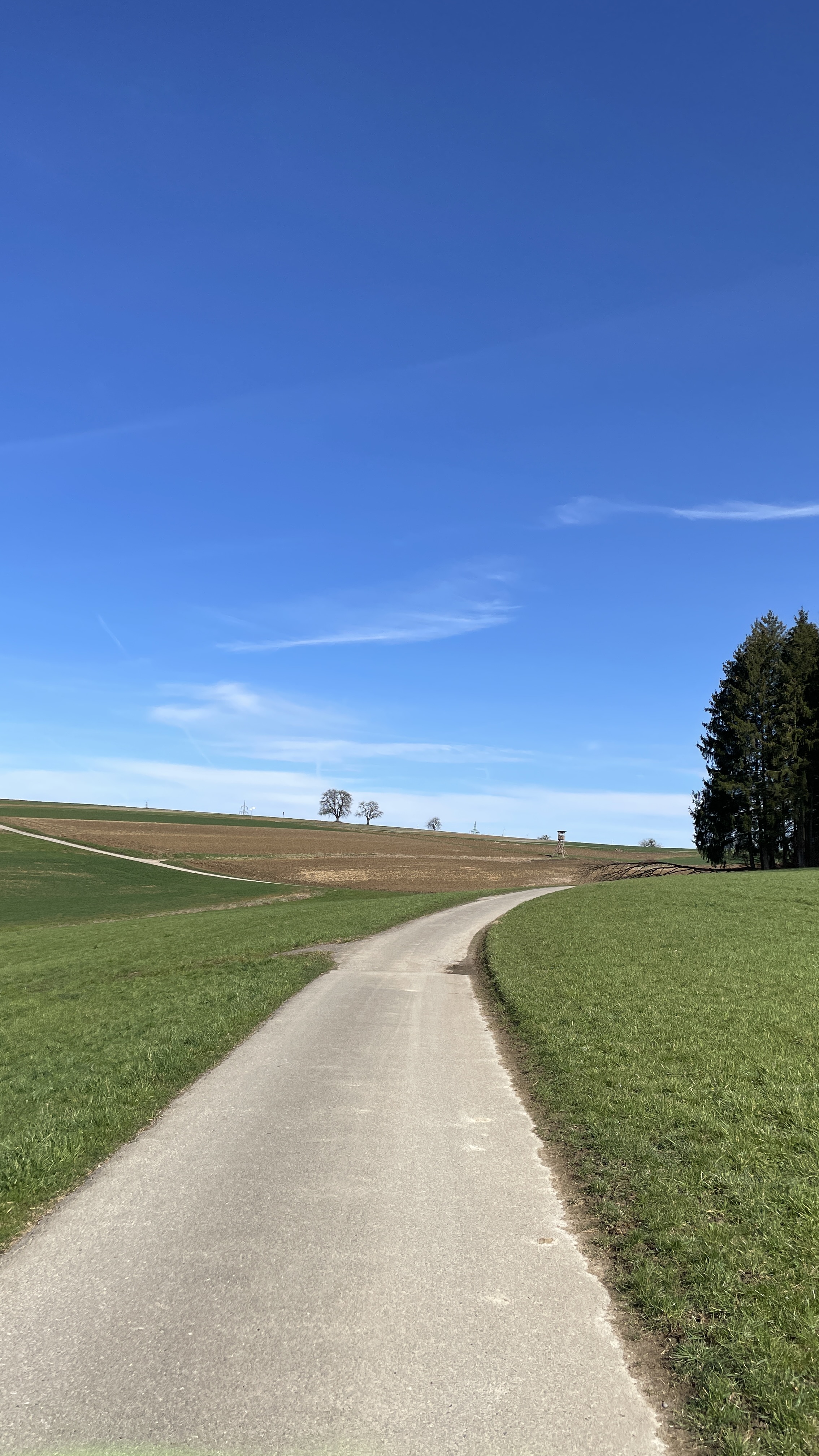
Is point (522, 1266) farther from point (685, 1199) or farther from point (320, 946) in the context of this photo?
point (320, 946)

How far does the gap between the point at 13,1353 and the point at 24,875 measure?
217ft

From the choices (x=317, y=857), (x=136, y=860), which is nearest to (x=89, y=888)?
(x=136, y=860)

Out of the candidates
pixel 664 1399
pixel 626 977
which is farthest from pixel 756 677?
pixel 664 1399

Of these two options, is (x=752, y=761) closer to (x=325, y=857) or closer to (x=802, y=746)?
(x=802, y=746)

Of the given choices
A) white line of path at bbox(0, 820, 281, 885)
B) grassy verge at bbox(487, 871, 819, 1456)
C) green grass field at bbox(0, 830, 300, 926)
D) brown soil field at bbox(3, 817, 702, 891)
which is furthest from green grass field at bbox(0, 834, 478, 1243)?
brown soil field at bbox(3, 817, 702, 891)

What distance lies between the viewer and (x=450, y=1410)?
4598 mm

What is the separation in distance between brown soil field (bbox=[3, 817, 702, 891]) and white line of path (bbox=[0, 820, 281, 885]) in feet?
2.75

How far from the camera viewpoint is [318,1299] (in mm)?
5832

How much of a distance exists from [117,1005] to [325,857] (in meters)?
72.4

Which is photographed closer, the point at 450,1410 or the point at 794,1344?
the point at 450,1410

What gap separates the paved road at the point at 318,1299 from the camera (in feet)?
14.9

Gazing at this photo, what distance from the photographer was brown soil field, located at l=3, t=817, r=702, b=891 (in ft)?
250

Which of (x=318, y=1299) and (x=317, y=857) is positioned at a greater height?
(x=318, y=1299)

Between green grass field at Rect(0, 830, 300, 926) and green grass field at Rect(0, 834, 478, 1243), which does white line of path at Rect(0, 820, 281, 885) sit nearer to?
green grass field at Rect(0, 830, 300, 926)
